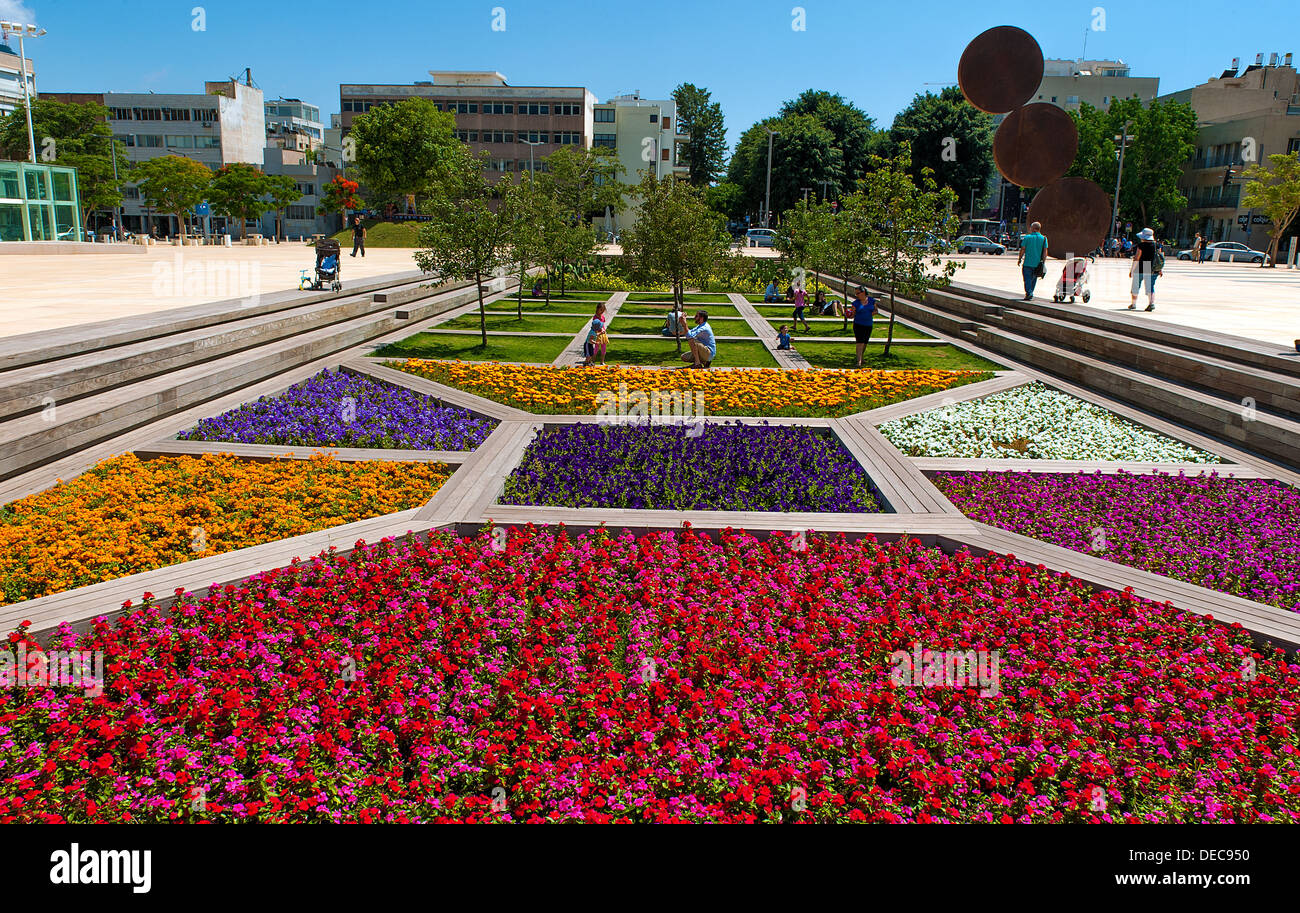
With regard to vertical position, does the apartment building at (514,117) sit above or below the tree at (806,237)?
above

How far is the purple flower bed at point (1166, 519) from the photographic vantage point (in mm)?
6527

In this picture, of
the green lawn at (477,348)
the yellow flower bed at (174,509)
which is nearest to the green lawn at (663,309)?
the green lawn at (477,348)

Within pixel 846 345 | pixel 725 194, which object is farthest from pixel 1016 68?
pixel 725 194

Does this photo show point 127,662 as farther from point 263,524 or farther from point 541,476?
point 541,476

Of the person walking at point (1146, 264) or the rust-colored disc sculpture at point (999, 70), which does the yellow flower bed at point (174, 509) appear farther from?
the rust-colored disc sculpture at point (999, 70)

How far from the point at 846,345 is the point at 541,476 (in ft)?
39.4

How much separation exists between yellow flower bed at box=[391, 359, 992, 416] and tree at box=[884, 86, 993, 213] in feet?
194

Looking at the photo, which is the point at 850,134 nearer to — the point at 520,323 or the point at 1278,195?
the point at 1278,195

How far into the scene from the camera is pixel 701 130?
113375 mm

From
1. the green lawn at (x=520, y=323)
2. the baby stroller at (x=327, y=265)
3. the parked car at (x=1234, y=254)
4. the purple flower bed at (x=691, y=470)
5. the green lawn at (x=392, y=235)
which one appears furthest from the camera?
the green lawn at (x=392, y=235)

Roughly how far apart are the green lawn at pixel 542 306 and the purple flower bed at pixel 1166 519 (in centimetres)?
1775

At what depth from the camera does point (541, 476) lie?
27.9 ft

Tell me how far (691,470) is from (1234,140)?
79.9 metres

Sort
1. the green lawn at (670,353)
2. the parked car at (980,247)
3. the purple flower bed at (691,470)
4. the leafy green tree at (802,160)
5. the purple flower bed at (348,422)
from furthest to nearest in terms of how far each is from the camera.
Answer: the leafy green tree at (802,160) → the parked car at (980,247) → the green lawn at (670,353) → the purple flower bed at (348,422) → the purple flower bed at (691,470)
